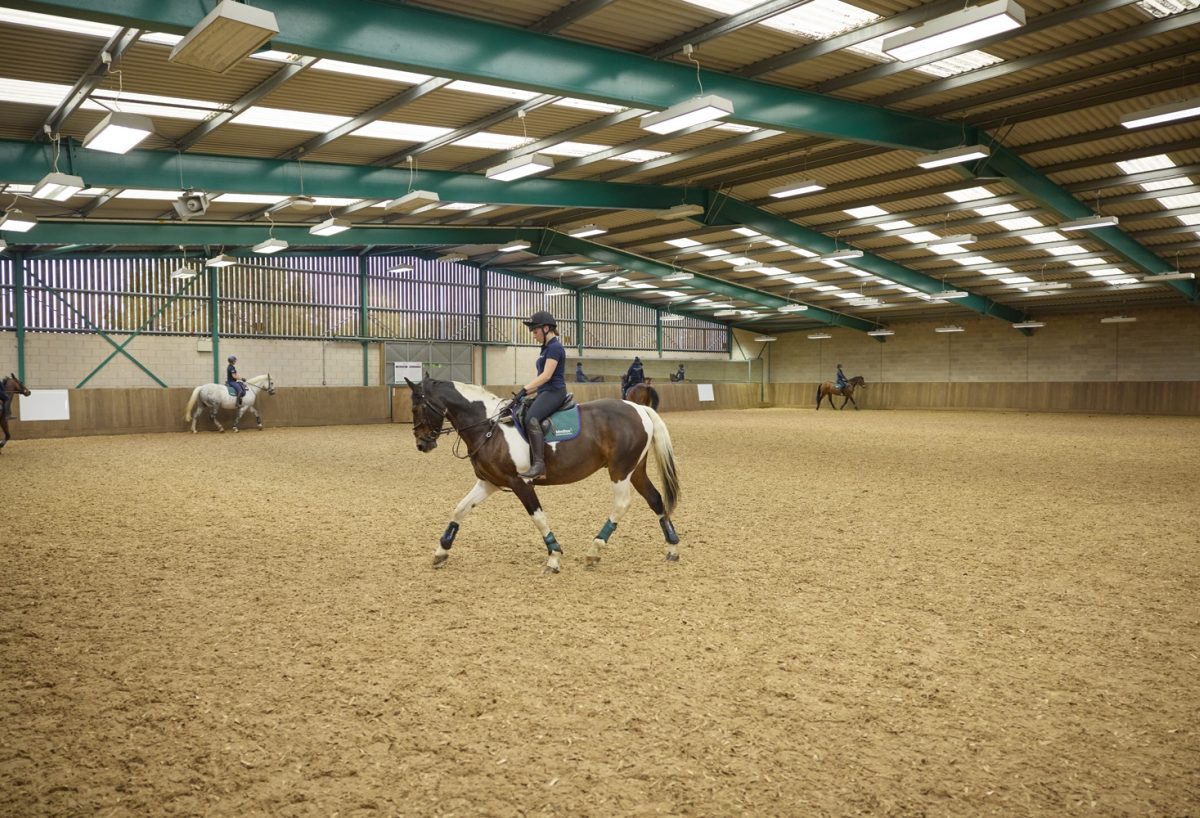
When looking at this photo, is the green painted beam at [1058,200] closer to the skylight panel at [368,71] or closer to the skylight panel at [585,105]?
the skylight panel at [585,105]

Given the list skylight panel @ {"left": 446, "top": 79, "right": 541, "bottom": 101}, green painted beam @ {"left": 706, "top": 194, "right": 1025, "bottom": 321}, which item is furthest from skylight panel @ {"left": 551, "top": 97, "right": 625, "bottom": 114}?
green painted beam @ {"left": 706, "top": 194, "right": 1025, "bottom": 321}

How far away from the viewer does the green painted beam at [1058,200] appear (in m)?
Answer: 15.3

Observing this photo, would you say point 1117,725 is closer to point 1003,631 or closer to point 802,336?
point 1003,631

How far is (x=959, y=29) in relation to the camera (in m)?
6.95

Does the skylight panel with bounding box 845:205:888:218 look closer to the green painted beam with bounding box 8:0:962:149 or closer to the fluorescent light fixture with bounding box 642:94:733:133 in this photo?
the green painted beam with bounding box 8:0:962:149

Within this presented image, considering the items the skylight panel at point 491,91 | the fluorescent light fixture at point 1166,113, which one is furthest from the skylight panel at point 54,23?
the fluorescent light fixture at point 1166,113

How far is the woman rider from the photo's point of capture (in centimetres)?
638

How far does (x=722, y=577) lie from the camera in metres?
6.08

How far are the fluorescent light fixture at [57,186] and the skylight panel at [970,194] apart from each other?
18062mm

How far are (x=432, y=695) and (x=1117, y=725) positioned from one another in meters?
3.27

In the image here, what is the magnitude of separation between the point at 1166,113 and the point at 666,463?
28.8 ft

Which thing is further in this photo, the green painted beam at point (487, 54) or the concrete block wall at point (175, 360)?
the concrete block wall at point (175, 360)

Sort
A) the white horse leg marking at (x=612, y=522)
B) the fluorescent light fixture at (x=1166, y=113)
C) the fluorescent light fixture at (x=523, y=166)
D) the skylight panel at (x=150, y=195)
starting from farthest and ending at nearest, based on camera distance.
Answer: the skylight panel at (x=150, y=195), the fluorescent light fixture at (x=523, y=166), the fluorescent light fixture at (x=1166, y=113), the white horse leg marking at (x=612, y=522)

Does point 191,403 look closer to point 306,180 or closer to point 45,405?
point 45,405
